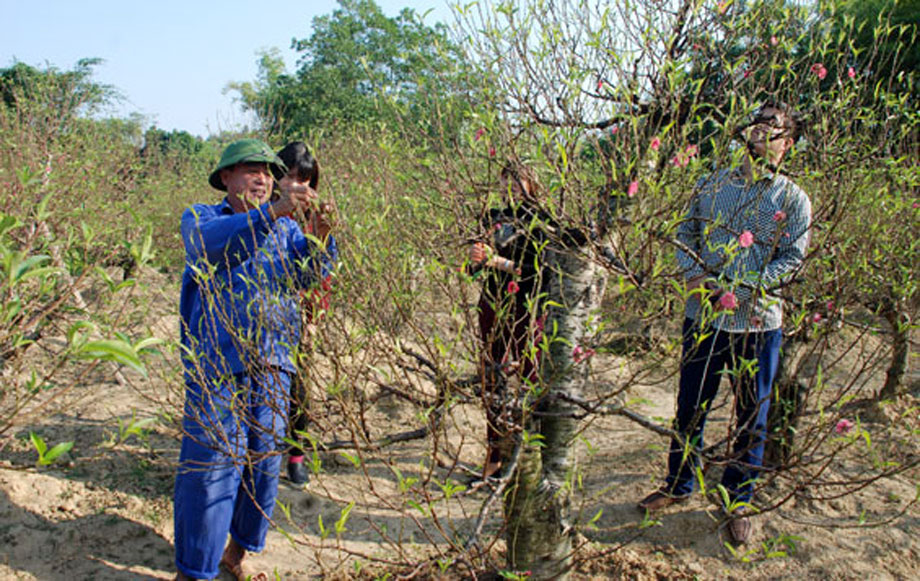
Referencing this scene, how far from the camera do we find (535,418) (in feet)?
7.66

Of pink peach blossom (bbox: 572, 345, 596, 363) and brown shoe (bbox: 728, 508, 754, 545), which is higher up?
pink peach blossom (bbox: 572, 345, 596, 363)

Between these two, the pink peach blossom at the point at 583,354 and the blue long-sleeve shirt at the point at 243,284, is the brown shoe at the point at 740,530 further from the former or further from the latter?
Result: the blue long-sleeve shirt at the point at 243,284

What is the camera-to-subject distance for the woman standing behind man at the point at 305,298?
1.87 metres

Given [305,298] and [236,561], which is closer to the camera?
[305,298]

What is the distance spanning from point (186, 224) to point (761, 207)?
247 centimetres

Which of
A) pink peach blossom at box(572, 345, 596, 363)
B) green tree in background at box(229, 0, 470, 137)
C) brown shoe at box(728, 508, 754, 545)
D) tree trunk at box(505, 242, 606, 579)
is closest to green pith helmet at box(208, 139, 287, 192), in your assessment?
tree trunk at box(505, 242, 606, 579)

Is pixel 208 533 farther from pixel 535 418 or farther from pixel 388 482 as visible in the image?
pixel 388 482

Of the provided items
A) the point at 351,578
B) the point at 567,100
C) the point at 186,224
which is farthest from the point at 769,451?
the point at 186,224

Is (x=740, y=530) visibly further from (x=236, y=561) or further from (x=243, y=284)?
(x=243, y=284)

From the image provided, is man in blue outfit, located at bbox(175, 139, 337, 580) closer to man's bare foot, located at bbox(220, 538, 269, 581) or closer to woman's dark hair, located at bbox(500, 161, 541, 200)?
man's bare foot, located at bbox(220, 538, 269, 581)

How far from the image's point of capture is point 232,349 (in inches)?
97.3

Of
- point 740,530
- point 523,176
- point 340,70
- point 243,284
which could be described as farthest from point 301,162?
point 340,70

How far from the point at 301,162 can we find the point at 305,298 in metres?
1.01

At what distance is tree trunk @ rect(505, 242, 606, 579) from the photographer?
2.25 metres
